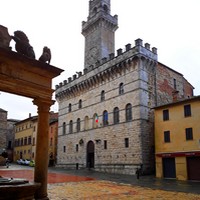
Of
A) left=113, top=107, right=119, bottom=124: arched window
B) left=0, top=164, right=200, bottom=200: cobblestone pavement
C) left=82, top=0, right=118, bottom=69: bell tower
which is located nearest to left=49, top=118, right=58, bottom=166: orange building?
left=82, top=0, right=118, bottom=69: bell tower

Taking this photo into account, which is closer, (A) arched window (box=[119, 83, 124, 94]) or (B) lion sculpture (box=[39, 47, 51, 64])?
(B) lion sculpture (box=[39, 47, 51, 64])

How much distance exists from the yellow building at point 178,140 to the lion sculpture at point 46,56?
1844cm

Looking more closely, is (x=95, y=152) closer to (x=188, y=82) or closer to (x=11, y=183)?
(x=188, y=82)

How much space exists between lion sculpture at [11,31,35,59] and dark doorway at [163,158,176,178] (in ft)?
69.0

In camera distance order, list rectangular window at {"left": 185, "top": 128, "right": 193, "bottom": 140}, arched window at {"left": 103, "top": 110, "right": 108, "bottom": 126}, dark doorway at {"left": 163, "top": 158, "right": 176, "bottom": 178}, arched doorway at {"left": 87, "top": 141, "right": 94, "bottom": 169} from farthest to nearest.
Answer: arched doorway at {"left": 87, "top": 141, "right": 94, "bottom": 169} < arched window at {"left": 103, "top": 110, "right": 108, "bottom": 126} < dark doorway at {"left": 163, "top": 158, "right": 176, "bottom": 178} < rectangular window at {"left": 185, "top": 128, "right": 193, "bottom": 140}

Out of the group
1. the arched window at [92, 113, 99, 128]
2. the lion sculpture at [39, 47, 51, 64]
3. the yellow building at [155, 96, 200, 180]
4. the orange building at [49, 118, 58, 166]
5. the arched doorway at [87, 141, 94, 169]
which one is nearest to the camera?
the lion sculpture at [39, 47, 51, 64]

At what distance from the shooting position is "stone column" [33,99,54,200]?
8125mm

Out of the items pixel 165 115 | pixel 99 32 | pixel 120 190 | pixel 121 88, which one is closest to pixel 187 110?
pixel 165 115

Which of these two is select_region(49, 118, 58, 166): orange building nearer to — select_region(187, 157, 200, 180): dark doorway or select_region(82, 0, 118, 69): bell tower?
select_region(82, 0, 118, 69): bell tower

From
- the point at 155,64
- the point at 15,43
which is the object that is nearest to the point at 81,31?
the point at 155,64

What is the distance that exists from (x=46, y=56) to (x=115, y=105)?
943 inches

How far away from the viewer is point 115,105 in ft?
105

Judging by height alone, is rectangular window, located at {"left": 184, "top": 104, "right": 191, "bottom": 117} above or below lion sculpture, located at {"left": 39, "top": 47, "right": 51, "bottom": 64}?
above

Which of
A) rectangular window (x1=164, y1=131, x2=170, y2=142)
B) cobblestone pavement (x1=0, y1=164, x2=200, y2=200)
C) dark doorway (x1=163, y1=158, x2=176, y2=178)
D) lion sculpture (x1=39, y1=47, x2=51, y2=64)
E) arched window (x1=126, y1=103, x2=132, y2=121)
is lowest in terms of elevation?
cobblestone pavement (x1=0, y1=164, x2=200, y2=200)
